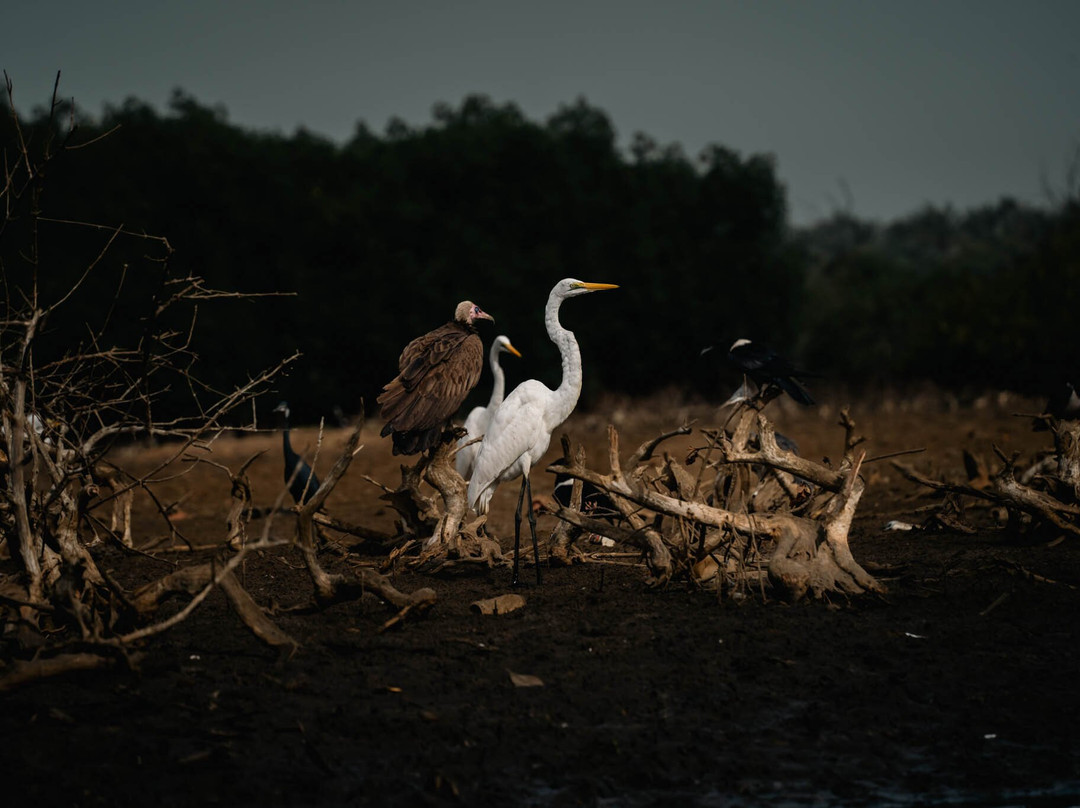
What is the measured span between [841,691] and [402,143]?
17194mm

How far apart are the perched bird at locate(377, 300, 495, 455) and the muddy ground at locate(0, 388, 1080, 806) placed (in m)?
1.03

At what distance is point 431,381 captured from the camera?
6.71 metres

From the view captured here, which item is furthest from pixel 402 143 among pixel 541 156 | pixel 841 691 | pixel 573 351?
pixel 841 691

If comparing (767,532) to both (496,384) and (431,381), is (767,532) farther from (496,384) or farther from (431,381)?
(496,384)

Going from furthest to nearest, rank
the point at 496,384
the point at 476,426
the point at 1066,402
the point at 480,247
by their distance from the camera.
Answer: the point at 480,247 → the point at 496,384 → the point at 476,426 → the point at 1066,402

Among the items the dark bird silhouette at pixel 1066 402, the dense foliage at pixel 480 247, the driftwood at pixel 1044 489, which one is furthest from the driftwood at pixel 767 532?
the dense foliage at pixel 480 247

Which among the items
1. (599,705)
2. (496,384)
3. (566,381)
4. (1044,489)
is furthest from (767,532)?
(496,384)

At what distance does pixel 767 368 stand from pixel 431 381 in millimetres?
1916

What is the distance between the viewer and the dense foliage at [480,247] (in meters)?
17.2

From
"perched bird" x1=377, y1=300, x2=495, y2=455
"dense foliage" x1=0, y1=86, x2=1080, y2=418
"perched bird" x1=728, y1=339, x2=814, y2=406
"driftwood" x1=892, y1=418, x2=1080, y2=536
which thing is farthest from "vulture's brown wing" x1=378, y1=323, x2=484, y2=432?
"dense foliage" x1=0, y1=86, x2=1080, y2=418

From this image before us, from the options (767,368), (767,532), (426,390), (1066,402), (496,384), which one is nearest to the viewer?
(767,532)

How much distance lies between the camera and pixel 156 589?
4.69 m

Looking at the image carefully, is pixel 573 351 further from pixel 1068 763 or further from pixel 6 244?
pixel 6 244

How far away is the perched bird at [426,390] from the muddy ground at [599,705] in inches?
40.7
